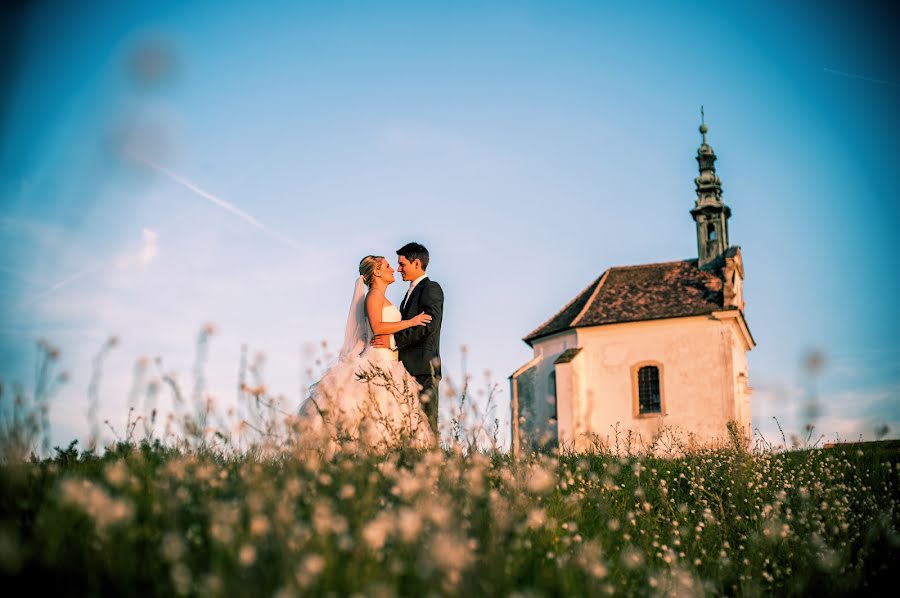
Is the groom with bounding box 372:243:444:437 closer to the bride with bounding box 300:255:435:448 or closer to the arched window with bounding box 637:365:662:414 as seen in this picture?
the bride with bounding box 300:255:435:448

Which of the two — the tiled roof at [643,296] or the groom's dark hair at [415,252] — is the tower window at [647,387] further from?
the groom's dark hair at [415,252]

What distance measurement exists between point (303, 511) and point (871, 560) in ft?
16.3

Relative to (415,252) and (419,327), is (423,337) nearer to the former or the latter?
(419,327)

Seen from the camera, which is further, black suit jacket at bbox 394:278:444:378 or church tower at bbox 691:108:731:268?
church tower at bbox 691:108:731:268

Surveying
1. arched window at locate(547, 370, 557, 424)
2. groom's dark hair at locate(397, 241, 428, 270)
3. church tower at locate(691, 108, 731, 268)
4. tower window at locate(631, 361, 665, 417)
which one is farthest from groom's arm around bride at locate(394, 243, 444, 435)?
church tower at locate(691, 108, 731, 268)

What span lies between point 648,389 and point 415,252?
22239mm

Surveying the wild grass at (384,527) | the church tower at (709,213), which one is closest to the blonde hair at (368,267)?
the wild grass at (384,527)

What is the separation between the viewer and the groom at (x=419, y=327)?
8.14 metres

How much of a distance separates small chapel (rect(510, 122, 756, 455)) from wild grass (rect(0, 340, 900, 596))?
19.6m

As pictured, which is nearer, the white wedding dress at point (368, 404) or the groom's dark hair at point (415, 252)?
the white wedding dress at point (368, 404)

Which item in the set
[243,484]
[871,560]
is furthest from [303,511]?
[871,560]

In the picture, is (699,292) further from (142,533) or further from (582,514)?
(142,533)

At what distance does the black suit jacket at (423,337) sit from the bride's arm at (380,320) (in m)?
0.11

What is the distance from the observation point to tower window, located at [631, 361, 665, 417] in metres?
28.4
